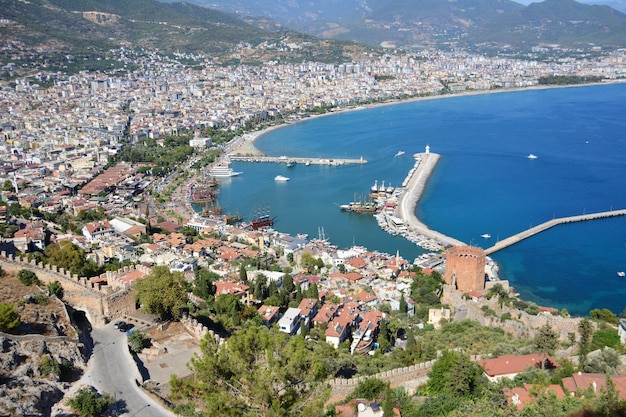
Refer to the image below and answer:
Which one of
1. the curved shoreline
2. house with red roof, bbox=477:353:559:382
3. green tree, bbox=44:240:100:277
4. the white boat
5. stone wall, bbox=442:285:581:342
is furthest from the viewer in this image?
the white boat

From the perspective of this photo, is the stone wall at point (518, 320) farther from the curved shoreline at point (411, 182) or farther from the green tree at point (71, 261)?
the curved shoreline at point (411, 182)

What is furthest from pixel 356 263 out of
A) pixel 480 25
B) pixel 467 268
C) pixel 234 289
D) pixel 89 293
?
pixel 480 25

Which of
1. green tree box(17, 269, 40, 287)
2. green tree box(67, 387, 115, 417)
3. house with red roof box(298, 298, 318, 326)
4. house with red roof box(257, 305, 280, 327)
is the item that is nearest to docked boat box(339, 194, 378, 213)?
house with red roof box(298, 298, 318, 326)

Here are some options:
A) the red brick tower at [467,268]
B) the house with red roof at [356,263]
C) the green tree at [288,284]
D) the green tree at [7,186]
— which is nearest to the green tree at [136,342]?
the green tree at [288,284]

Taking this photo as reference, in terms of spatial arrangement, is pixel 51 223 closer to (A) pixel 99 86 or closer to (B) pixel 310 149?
(B) pixel 310 149

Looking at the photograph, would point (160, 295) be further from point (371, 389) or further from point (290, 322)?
point (290, 322)

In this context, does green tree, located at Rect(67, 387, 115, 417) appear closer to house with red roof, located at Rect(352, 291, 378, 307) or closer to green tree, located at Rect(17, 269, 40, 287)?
green tree, located at Rect(17, 269, 40, 287)
